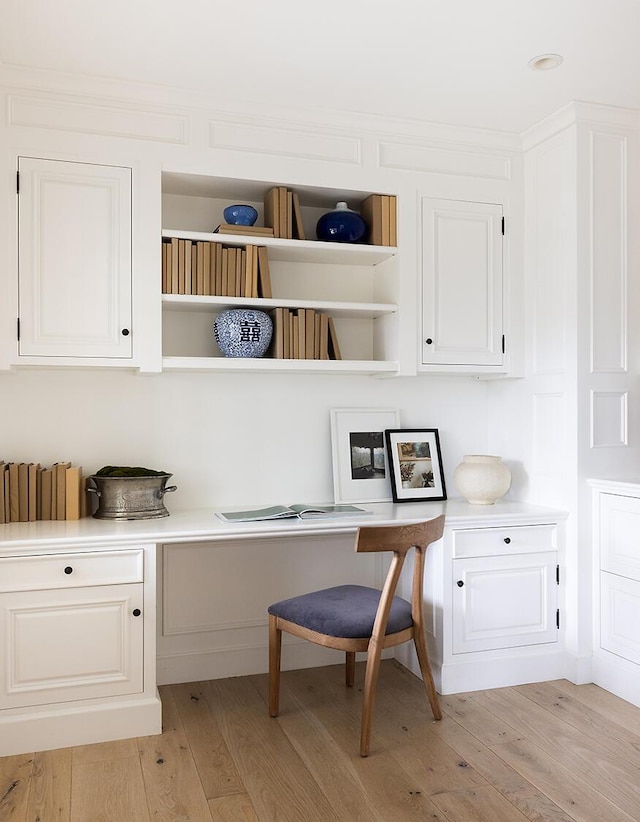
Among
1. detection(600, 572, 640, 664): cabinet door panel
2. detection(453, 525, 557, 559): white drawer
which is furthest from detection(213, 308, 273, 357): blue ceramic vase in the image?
detection(600, 572, 640, 664): cabinet door panel

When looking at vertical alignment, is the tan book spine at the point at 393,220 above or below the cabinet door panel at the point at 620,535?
above

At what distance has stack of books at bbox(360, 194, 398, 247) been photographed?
3314mm

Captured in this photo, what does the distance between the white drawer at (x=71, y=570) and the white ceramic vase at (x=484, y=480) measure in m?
A: 1.52

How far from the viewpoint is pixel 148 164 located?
9.77 ft

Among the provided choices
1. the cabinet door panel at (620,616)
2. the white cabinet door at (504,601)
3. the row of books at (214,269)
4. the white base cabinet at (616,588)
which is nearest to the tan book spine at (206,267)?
the row of books at (214,269)

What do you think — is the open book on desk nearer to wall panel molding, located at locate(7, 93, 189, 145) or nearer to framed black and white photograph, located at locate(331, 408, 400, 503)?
framed black and white photograph, located at locate(331, 408, 400, 503)

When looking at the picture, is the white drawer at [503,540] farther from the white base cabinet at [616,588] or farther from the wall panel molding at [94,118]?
the wall panel molding at [94,118]

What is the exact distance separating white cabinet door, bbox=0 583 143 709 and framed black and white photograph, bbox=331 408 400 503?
114 centimetres

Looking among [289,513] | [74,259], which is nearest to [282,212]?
[74,259]

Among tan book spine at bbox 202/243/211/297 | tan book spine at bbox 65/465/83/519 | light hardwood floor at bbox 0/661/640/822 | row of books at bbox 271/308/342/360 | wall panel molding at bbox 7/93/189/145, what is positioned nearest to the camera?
light hardwood floor at bbox 0/661/640/822

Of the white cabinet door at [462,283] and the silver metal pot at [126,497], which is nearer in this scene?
the silver metal pot at [126,497]

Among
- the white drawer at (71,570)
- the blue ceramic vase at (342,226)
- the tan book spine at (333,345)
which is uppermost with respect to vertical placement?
the blue ceramic vase at (342,226)

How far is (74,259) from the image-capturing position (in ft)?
9.49

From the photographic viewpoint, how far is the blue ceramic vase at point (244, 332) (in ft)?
10.2
